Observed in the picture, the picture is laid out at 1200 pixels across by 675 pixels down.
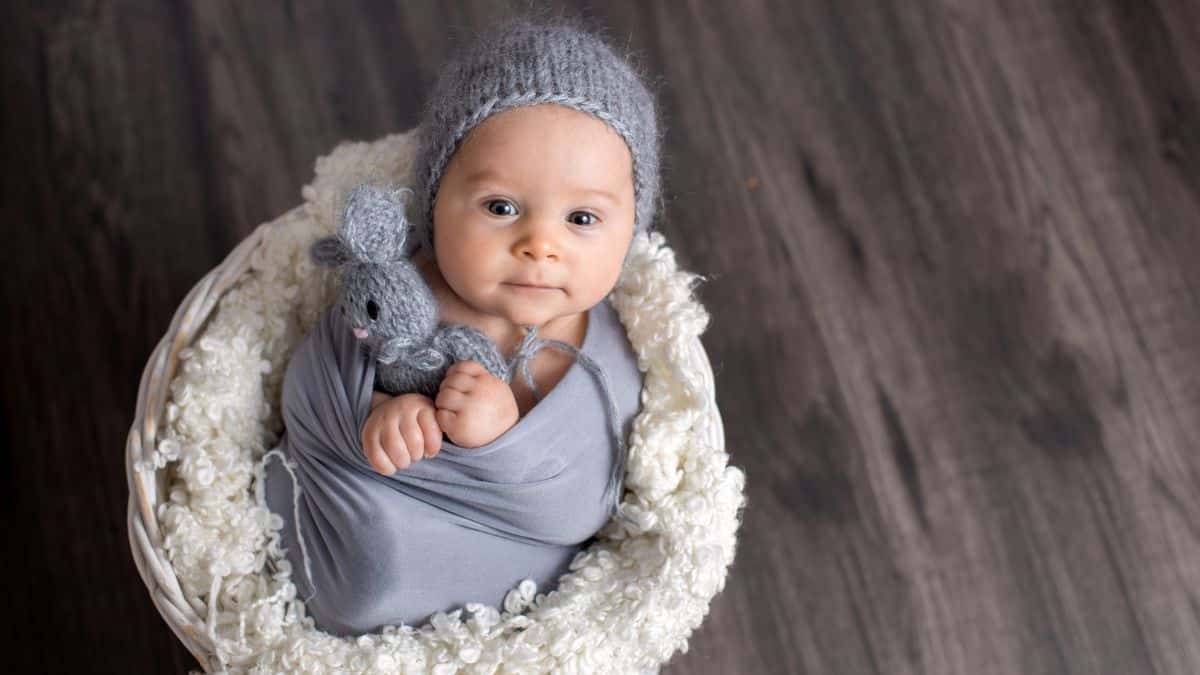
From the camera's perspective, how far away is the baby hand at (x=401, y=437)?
3.39 feet

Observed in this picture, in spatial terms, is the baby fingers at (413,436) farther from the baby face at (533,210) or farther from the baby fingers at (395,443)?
the baby face at (533,210)

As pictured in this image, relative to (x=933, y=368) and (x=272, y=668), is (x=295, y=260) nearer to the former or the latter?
(x=272, y=668)

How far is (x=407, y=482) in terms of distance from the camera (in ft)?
3.67

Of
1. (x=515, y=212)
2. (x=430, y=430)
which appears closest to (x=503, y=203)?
(x=515, y=212)

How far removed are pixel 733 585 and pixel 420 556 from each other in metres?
0.45

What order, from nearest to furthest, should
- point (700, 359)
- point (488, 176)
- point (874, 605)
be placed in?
1. point (488, 176)
2. point (700, 359)
3. point (874, 605)

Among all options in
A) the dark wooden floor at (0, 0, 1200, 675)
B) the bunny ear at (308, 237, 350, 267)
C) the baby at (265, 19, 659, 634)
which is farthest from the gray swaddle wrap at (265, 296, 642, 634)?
the dark wooden floor at (0, 0, 1200, 675)

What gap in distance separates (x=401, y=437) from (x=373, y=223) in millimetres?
206

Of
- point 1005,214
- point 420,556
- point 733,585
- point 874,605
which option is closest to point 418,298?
point 420,556

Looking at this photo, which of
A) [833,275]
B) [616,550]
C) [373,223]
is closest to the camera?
[373,223]

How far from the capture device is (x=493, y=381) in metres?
1.06

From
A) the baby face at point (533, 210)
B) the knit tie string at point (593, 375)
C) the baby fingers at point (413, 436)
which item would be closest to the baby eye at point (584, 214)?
the baby face at point (533, 210)

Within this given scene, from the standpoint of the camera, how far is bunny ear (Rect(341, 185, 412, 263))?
99cm

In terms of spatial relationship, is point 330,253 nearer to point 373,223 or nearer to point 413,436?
point 373,223
